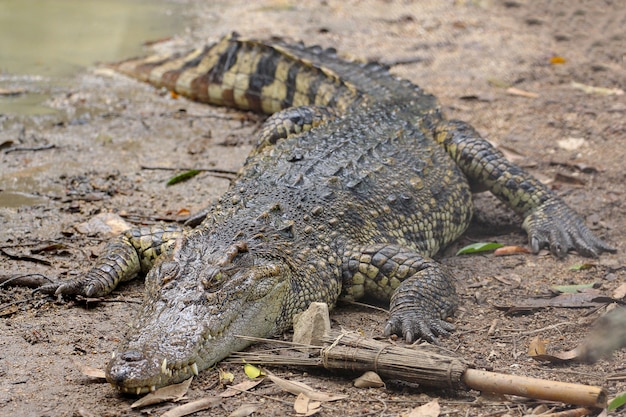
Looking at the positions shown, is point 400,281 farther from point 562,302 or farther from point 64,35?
point 64,35

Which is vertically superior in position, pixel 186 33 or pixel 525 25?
pixel 525 25

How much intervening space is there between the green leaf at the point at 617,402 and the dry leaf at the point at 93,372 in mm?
2167

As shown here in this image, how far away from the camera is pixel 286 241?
436 cm

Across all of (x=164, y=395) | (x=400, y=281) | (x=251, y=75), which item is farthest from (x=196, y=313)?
(x=251, y=75)

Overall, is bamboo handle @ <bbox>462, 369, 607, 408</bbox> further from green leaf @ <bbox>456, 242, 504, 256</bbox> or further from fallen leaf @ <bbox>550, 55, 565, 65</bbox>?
fallen leaf @ <bbox>550, 55, 565, 65</bbox>

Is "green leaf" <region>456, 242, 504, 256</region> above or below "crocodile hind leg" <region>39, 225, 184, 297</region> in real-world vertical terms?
above

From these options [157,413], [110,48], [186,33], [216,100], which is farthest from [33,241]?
[186,33]

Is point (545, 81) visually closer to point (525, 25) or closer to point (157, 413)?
point (525, 25)

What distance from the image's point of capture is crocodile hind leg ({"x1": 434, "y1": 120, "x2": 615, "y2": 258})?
5555 millimetres

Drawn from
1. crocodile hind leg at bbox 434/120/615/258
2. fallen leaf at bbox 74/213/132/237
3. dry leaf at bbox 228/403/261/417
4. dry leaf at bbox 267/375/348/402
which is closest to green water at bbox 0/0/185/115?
fallen leaf at bbox 74/213/132/237

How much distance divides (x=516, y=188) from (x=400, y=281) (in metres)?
1.81

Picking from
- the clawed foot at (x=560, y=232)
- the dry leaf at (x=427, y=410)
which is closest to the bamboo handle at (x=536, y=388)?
the dry leaf at (x=427, y=410)

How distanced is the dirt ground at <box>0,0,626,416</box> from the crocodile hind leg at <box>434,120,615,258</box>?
0.18m

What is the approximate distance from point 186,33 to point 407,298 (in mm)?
7343
